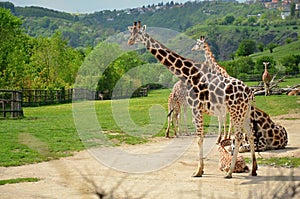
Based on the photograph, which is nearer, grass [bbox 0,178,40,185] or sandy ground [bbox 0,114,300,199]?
sandy ground [bbox 0,114,300,199]

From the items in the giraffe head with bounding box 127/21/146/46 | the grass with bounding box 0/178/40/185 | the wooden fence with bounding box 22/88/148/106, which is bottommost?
the wooden fence with bounding box 22/88/148/106

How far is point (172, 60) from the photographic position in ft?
36.1

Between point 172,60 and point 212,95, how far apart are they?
1.05 meters

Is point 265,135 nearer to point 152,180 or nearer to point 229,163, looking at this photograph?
point 229,163

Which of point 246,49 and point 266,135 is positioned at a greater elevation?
point 246,49

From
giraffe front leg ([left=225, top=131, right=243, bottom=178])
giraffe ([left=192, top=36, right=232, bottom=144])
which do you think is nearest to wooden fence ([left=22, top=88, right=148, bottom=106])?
giraffe ([left=192, top=36, right=232, bottom=144])

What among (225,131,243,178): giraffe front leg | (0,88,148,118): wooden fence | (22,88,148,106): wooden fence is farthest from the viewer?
(22,88,148,106): wooden fence

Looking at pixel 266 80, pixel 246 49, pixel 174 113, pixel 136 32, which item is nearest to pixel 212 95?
pixel 136 32

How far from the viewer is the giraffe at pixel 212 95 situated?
10492 millimetres

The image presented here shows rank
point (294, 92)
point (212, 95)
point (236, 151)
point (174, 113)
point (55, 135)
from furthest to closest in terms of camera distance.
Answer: point (294, 92) < point (55, 135) < point (174, 113) < point (212, 95) < point (236, 151)

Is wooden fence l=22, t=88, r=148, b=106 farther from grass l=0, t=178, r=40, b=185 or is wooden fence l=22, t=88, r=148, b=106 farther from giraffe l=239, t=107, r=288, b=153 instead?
grass l=0, t=178, r=40, b=185

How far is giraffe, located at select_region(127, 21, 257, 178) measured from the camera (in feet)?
34.4

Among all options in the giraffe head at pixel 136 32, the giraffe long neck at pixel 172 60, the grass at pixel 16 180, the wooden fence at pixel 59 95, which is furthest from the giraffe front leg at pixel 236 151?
the wooden fence at pixel 59 95

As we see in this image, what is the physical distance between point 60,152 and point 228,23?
5787 inches
